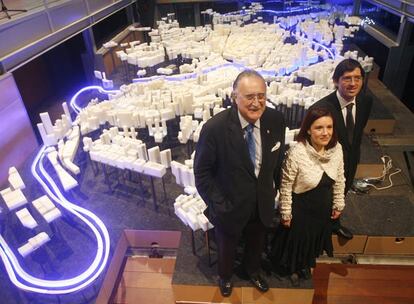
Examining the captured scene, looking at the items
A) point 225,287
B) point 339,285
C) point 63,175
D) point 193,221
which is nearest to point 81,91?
point 63,175

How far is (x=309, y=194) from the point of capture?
7.43 feet

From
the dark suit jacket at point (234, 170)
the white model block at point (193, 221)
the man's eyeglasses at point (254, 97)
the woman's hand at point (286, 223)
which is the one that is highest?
the man's eyeglasses at point (254, 97)

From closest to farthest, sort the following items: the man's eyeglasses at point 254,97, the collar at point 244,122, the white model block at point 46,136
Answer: the man's eyeglasses at point 254,97 → the collar at point 244,122 → the white model block at point 46,136

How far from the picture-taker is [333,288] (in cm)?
286

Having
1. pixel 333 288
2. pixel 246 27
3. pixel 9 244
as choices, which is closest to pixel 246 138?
pixel 333 288

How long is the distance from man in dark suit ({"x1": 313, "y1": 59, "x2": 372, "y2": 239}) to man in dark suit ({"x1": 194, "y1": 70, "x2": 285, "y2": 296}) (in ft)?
2.04

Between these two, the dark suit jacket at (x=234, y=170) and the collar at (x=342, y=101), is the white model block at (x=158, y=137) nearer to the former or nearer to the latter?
the dark suit jacket at (x=234, y=170)

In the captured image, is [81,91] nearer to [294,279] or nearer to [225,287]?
[225,287]

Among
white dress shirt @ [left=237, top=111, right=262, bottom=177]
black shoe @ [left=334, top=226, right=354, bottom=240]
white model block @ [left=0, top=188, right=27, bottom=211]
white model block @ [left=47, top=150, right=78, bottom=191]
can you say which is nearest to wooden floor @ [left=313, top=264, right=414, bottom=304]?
black shoe @ [left=334, top=226, right=354, bottom=240]

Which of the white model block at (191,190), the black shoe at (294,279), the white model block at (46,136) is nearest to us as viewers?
the black shoe at (294,279)

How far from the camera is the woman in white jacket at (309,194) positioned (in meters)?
2.13

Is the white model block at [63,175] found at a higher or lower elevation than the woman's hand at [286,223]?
lower

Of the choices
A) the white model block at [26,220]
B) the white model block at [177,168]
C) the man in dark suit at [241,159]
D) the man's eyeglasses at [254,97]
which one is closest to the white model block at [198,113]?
the white model block at [177,168]

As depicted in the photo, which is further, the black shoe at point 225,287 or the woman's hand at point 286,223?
the black shoe at point 225,287
